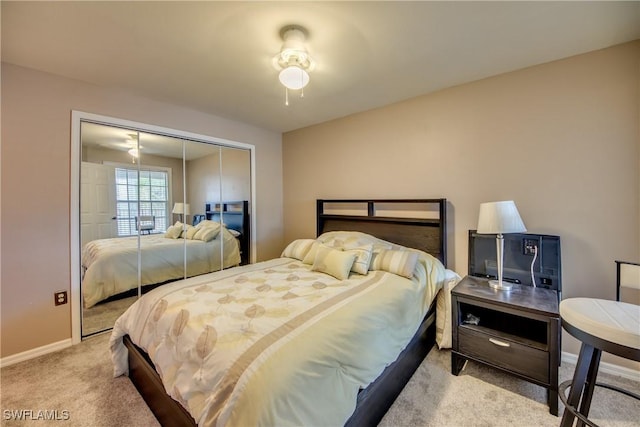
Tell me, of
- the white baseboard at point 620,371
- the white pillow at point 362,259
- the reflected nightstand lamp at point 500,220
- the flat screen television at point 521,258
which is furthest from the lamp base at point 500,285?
the white pillow at point 362,259

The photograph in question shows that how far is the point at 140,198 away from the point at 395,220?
2.70 meters

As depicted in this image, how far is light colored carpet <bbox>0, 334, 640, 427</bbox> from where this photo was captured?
4.97ft

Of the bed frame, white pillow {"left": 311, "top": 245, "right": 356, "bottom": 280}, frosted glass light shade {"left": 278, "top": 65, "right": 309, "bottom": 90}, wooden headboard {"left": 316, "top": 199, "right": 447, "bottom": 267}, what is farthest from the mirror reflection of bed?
frosted glass light shade {"left": 278, "top": 65, "right": 309, "bottom": 90}

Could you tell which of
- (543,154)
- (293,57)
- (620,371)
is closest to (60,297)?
(293,57)

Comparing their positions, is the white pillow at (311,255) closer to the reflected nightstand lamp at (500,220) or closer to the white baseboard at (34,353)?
the reflected nightstand lamp at (500,220)

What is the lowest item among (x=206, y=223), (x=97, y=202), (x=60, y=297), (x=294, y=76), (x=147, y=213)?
(x=60, y=297)

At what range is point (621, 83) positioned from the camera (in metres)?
1.83

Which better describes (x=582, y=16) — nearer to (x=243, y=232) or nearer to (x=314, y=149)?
(x=314, y=149)

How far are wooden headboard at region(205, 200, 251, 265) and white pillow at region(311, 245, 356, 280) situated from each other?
1.50 metres

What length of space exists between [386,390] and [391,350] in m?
0.23

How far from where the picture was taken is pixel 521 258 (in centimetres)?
214

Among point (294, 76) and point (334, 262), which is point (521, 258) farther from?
point (294, 76)

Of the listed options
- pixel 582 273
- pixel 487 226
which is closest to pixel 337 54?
pixel 487 226

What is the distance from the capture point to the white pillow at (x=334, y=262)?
7.23 ft
